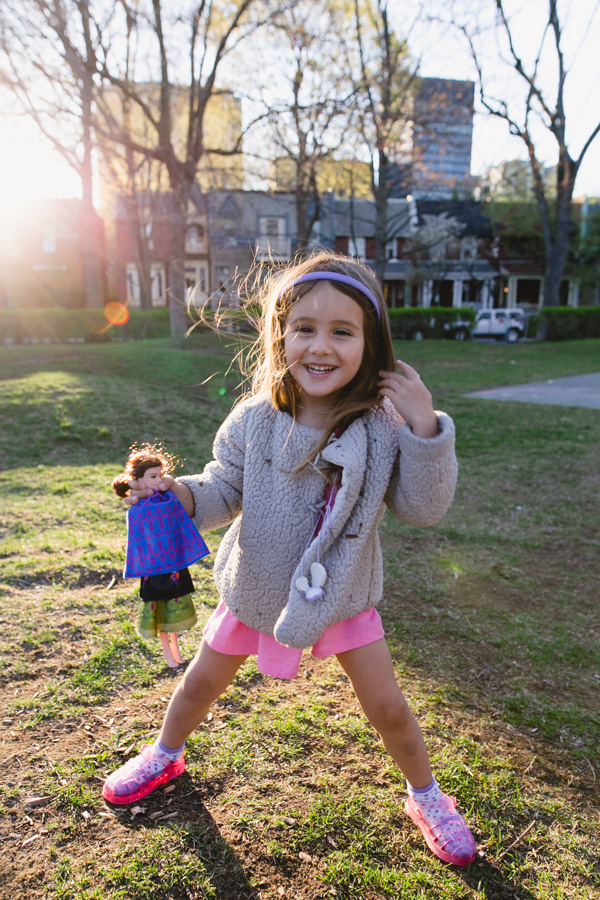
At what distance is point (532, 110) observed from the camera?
20266 mm

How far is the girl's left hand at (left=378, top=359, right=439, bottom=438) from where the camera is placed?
4.86ft

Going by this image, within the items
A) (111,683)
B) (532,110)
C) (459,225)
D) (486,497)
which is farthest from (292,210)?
(111,683)

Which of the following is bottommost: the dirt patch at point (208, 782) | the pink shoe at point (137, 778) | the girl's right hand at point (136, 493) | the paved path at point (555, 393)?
the dirt patch at point (208, 782)

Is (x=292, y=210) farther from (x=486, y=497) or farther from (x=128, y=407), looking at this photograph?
(x=486, y=497)

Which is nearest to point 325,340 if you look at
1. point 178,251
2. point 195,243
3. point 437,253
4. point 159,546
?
point 159,546

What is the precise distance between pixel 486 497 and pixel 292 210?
33050 millimetres

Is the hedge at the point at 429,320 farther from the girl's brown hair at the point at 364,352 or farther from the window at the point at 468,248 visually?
the girl's brown hair at the point at 364,352

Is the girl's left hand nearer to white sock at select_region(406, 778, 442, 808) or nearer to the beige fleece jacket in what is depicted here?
the beige fleece jacket

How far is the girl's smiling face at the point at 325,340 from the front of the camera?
1.57 metres

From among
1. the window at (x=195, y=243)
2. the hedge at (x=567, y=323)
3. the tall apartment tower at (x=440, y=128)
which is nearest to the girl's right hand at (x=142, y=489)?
the tall apartment tower at (x=440, y=128)

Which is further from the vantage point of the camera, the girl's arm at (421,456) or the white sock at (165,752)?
the white sock at (165,752)

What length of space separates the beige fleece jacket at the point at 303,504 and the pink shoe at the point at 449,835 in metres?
0.62

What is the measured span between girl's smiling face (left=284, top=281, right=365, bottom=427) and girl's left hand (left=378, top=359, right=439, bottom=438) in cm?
11

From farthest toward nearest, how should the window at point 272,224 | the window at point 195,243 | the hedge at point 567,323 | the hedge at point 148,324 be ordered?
the window at point 195,243 → the window at point 272,224 → the hedge at point 567,323 → the hedge at point 148,324
